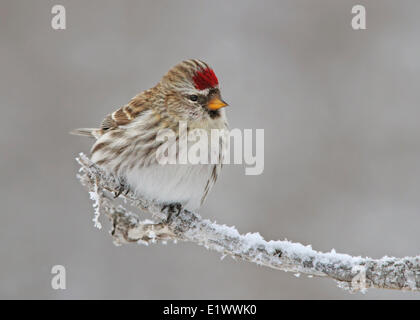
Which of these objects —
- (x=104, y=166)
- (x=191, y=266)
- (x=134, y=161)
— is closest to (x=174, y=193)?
(x=134, y=161)

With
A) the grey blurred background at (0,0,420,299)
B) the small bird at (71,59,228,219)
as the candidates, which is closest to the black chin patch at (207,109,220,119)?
the small bird at (71,59,228,219)

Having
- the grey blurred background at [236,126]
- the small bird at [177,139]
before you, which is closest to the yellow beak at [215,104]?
the small bird at [177,139]

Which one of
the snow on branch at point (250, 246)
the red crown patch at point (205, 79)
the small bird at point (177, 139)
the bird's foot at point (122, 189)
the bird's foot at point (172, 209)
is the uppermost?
the red crown patch at point (205, 79)

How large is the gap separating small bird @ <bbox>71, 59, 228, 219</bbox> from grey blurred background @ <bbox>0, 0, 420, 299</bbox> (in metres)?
2.67

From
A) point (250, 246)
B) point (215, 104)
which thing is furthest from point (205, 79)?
point (250, 246)

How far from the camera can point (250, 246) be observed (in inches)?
109

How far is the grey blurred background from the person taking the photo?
6.00m

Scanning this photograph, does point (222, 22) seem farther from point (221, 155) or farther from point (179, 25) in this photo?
point (221, 155)

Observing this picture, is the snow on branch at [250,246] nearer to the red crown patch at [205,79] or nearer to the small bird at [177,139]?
the small bird at [177,139]

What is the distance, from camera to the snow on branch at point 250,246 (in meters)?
2.40

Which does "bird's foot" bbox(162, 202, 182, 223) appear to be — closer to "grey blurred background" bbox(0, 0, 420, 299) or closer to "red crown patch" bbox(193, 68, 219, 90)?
"red crown patch" bbox(193, 68, 219, 90)

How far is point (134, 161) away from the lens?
11.0 ft

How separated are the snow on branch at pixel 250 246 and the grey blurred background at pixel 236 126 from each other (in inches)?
114

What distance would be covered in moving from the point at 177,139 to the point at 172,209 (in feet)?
1.56
